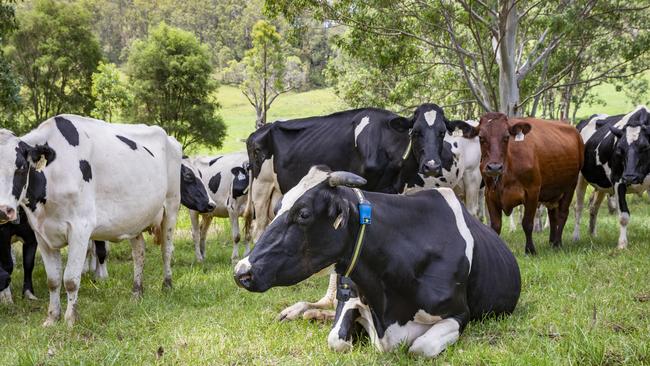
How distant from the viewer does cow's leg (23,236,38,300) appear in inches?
328

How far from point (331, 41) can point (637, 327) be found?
42.0 feet

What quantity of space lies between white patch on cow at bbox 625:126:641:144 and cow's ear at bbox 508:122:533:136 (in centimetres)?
147

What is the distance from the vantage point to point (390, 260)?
4516 millimetres

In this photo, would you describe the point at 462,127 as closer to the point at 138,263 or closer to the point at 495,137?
the point at 495,137

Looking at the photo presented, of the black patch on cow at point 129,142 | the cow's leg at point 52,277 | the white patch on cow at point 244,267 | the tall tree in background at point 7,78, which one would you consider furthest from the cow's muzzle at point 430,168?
the tall tree in background at point 7,78

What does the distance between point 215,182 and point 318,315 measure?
301 inches

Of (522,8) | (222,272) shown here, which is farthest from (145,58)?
(222,272)

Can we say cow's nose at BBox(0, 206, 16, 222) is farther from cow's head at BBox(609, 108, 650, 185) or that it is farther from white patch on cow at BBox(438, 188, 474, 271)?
cow's head at BBox(609, 108, 650, 185)

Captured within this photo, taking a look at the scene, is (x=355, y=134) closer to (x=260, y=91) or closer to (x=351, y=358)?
(x=351, y=358)

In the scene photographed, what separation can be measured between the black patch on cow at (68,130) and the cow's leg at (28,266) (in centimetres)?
224

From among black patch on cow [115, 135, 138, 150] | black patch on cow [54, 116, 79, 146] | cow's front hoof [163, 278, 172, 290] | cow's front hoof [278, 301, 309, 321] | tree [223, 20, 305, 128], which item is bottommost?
cow's front hoof [163, 278, 172, 290]

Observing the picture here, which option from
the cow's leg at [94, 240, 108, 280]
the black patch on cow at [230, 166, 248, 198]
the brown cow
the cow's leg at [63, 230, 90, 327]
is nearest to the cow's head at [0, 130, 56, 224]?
the cow's leg at [63, 230, 90, 327]

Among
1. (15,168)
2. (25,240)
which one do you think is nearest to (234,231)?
(25,240)

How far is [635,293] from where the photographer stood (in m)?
5.98
